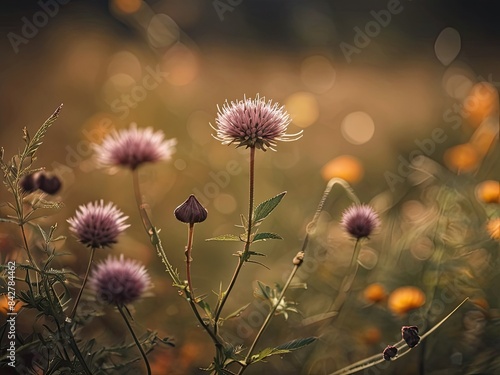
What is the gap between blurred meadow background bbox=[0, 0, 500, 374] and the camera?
4.07ft

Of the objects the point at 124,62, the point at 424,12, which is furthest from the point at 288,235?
the point at 424,12

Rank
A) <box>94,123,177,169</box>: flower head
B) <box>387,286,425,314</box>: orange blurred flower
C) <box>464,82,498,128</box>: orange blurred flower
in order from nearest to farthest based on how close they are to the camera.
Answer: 1. <box>94,123,177,169</box>: flower head
2. <box>387,286,425,314</box>: orange blurred flower
3. <box>464,82,498,128</box>: orange blurred flower

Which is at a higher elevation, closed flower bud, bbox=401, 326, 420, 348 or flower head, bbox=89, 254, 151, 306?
flower head, bbox=89, 254, 151, 306

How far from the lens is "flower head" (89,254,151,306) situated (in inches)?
33.0

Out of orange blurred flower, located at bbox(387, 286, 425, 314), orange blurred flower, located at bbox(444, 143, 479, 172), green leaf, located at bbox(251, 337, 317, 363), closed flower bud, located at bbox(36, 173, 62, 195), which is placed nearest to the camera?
green leaf, located at bbox(251, 337, 317, 363)

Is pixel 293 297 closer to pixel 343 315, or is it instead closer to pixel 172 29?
pixel 343 315

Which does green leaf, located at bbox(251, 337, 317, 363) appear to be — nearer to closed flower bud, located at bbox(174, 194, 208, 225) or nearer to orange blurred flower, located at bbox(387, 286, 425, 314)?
closed flower bud, located at bbox(174, 194, 208, 225)

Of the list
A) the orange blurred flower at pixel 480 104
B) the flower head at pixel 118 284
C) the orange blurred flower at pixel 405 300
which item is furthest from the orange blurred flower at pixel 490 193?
the flower head at pixel 118 284

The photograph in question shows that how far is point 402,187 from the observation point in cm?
179

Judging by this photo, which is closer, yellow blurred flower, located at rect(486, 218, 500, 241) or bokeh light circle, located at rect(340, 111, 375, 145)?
yellow blurred flower, located at rect(486, 218, 500, 241)

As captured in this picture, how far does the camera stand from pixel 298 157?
199 cm

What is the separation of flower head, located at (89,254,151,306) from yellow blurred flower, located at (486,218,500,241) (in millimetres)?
705
